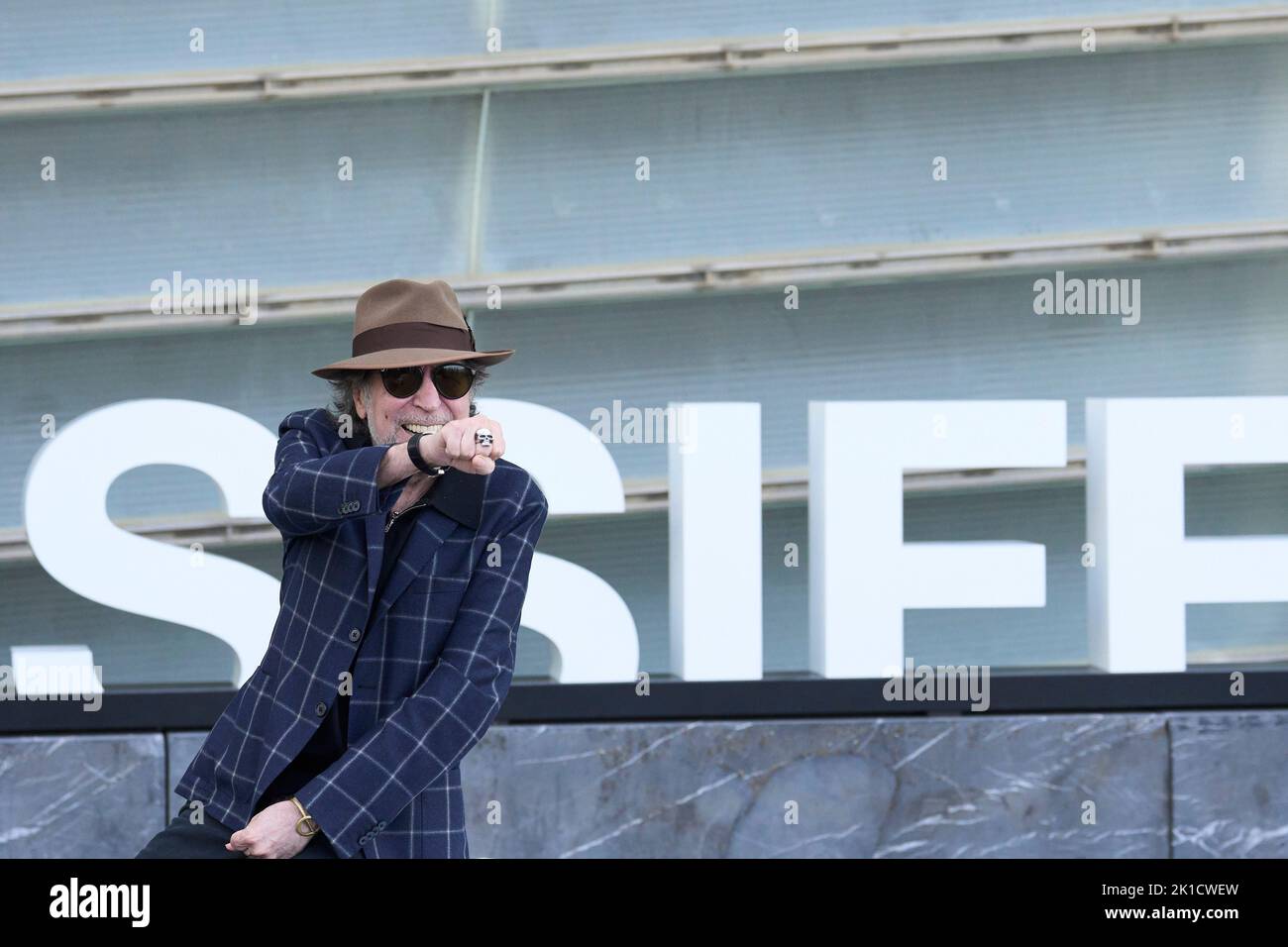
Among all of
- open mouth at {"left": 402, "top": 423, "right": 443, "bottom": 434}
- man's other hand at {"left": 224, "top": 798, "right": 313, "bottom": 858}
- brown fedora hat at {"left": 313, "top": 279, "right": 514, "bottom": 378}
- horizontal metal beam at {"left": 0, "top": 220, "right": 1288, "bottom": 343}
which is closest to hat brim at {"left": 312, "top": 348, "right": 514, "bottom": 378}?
brown fedora hat at {"left": 313, "top": 279, "right": 514, "bottom": 378}

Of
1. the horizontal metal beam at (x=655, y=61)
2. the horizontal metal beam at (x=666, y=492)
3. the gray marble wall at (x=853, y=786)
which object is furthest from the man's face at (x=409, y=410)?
the horizontal metal beam at (x=655, y=61)

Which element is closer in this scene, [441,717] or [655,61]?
[441,717]

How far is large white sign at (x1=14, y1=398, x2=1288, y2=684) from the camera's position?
5.65m

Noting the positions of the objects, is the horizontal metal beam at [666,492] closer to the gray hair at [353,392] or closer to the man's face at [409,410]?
the gray hair at [353,392]

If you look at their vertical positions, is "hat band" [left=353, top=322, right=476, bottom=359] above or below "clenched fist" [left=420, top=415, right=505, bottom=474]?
above

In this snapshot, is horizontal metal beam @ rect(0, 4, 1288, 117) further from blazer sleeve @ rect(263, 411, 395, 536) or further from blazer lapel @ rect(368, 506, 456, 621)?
blazer lapel @ rect(368, 506, 456, 621)

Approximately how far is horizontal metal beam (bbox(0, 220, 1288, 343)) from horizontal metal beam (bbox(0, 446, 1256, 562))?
2.42 ft

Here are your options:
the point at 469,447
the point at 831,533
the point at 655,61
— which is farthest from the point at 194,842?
the point at 655,61

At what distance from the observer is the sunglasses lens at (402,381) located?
304cm

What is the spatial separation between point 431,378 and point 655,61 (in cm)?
351

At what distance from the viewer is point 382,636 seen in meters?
2.89

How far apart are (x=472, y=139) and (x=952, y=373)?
2.12m

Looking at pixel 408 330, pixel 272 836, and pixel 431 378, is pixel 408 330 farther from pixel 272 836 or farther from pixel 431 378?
pixel 272 836

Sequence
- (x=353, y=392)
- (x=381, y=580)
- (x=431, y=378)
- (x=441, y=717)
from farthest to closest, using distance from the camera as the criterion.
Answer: (x=353, y=392) → (x=431, y=378) → (x=381, y=580) → (x=441, y=717)
